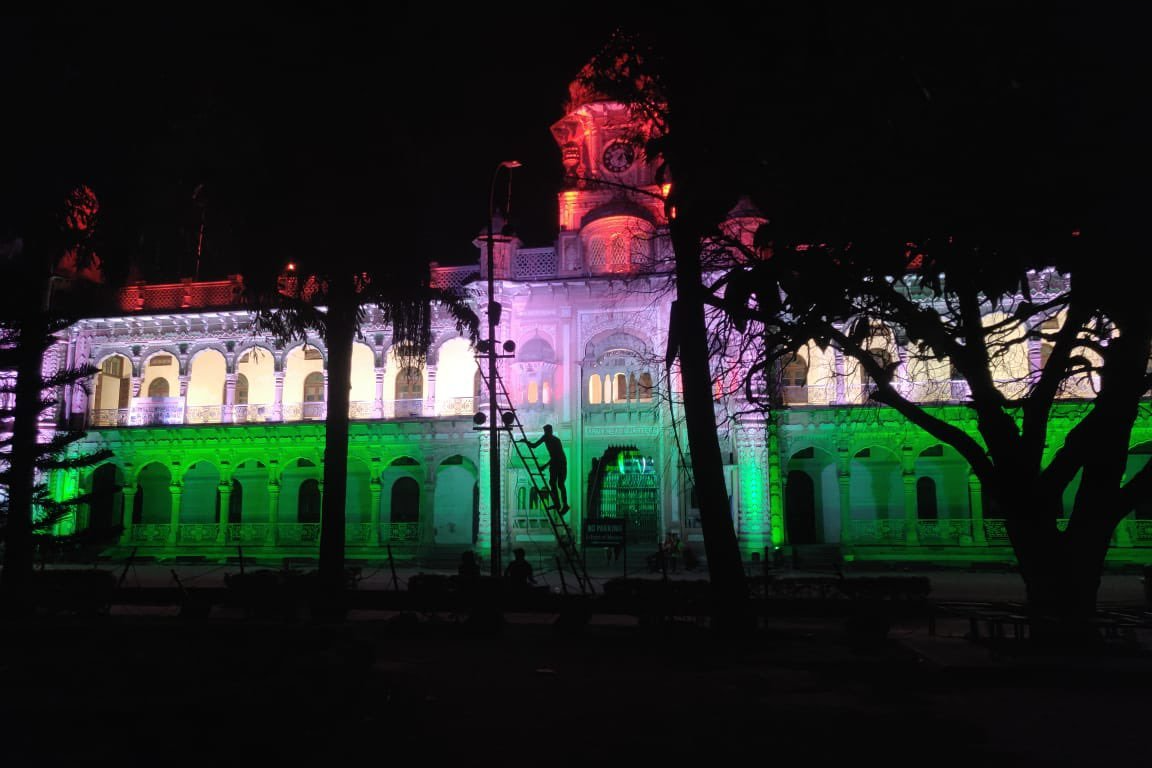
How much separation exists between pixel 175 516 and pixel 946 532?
26.5 metres

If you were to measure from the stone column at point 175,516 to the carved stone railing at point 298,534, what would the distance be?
3.77 m

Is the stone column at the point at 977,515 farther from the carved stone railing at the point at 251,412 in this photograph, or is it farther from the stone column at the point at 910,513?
the carved stone railing at the point at 251,412

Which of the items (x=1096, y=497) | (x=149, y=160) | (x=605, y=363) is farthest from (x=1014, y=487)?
(x=605, y=363)

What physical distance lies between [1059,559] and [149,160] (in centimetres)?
1392

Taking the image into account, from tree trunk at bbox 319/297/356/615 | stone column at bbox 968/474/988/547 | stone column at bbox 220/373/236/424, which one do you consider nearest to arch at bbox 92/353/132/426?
stone column at bbox 220/373/236/424

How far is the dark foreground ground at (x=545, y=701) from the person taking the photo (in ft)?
19.9

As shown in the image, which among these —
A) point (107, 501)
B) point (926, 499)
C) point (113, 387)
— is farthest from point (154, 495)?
point (926, 499)

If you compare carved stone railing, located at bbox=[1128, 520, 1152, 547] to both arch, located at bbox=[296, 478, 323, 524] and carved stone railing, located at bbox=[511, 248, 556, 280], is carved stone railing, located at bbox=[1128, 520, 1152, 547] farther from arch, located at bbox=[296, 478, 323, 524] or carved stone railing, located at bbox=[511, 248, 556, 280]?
arch, located at bbox=[296, 478, 323, 524]

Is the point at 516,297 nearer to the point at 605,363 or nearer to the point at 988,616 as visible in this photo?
the point at 605,363

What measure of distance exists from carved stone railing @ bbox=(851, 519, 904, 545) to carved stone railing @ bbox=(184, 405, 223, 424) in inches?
902

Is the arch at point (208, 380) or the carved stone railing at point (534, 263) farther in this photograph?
the arch at point (208, 380)

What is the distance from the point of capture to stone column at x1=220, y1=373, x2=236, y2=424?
32.7m

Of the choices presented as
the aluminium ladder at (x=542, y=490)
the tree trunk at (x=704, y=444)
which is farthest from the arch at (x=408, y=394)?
the tree trunk at (x=704, y=444)

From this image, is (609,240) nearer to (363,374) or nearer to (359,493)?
(363,374)
